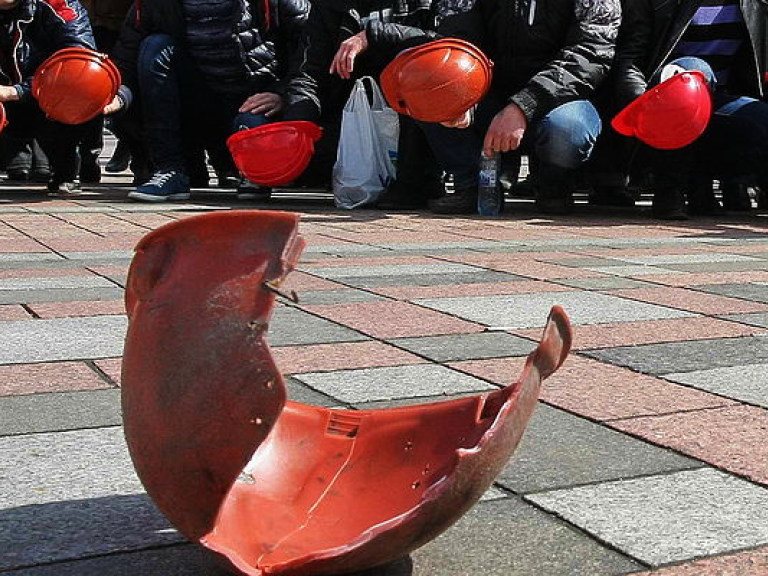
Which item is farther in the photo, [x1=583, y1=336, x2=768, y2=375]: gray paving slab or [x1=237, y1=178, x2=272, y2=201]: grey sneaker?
[x1=237, y1=178, x2=272, y2=201]: grey sneaker

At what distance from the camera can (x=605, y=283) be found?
3902mm

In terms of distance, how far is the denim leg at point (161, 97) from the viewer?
6882 mm

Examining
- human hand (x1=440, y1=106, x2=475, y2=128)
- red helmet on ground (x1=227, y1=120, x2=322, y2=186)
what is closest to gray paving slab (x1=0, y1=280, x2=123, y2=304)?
human hand (x1=440, y1=106, x2=475, y2=128)

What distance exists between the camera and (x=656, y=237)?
5.45 m

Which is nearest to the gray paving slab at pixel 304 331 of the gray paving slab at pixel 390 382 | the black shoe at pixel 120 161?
the gray paving slab at pixel 390 382

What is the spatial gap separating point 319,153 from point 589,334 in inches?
175

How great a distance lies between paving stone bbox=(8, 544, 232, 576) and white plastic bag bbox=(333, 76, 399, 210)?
524 cm

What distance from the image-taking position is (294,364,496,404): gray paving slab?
2.30m

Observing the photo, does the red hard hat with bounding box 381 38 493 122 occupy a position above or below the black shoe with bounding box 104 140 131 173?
above

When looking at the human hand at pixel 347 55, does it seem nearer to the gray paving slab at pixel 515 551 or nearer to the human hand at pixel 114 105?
the human hand at pixel 114 105

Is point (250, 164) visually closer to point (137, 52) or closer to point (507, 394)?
point (137, 52)

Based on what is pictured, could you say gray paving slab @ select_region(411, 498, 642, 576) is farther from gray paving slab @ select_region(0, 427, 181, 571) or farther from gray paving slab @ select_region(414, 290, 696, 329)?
gray paving slab @ select_region(414, 290, 696, 329)

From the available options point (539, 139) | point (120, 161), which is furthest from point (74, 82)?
point (120, 161)

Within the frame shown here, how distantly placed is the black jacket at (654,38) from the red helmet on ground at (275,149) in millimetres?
1682
